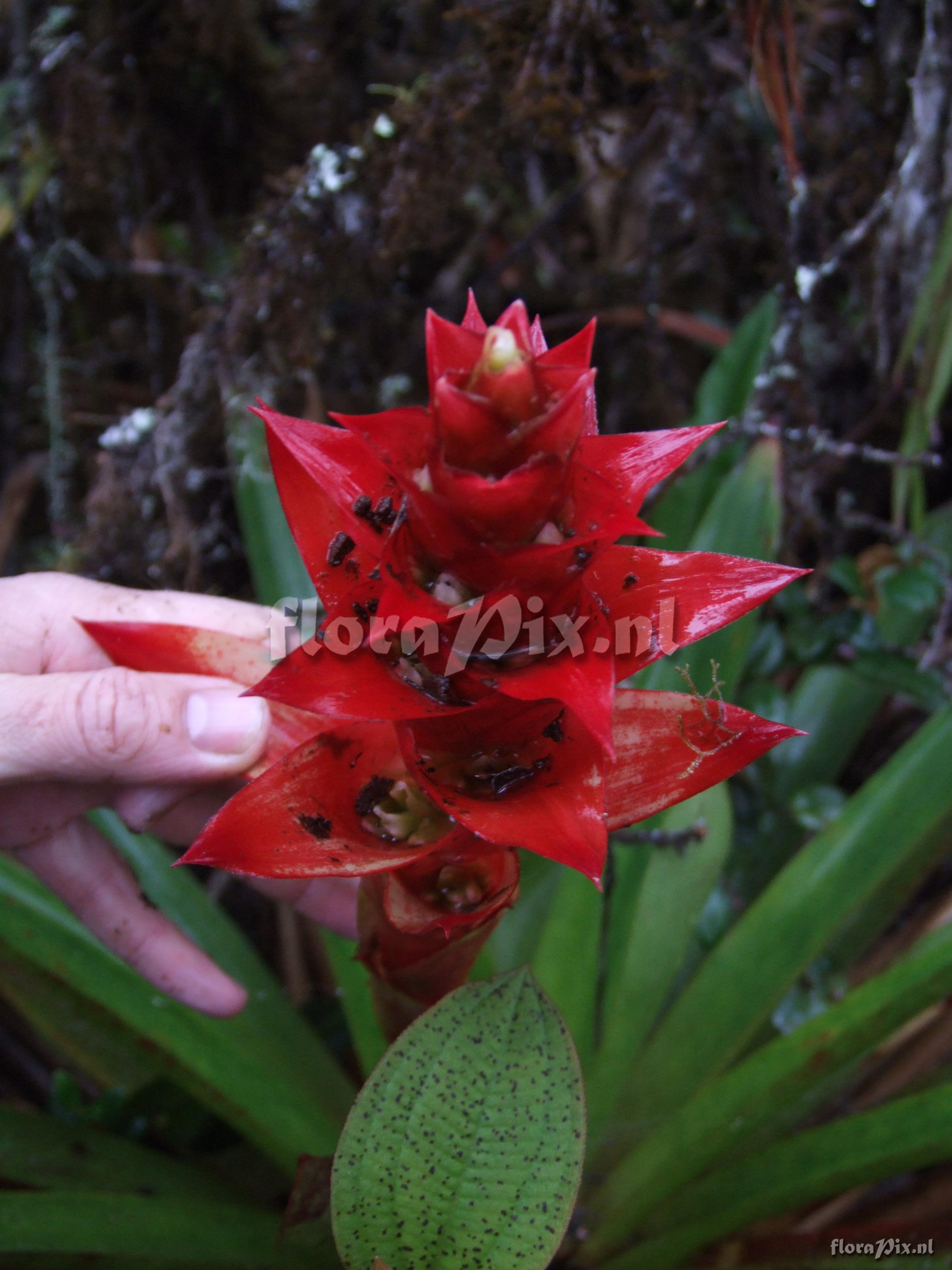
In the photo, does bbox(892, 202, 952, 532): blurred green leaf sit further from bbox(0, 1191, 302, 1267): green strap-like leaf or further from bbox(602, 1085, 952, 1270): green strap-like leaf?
bbox(0, 1191, 302, 1267): green strap-like leaf

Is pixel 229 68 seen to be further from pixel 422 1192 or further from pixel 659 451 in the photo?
pixel 422 1192

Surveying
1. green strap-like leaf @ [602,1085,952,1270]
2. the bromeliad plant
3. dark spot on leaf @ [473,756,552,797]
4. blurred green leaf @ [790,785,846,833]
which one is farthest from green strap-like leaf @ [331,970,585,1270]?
blurred green leaf @ [790,785,846,833]

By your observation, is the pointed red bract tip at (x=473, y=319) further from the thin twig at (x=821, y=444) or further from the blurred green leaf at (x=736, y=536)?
the thin twig at (x=821, y=444)

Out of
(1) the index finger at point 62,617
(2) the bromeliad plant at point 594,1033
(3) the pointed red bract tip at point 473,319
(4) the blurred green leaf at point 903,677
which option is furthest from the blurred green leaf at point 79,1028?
(4) the blurred green leaf at point 903,677

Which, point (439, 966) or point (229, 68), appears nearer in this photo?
point (439, 966)

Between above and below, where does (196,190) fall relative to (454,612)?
above

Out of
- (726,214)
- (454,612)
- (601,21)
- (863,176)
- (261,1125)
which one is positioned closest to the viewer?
(454,612)

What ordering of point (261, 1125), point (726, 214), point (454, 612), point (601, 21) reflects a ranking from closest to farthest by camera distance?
1. point (454, 612)
2. point (261, 1125)
3. point (601, 21)
4. point (726, 214)

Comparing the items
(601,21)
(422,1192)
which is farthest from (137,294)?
(422,1192)
